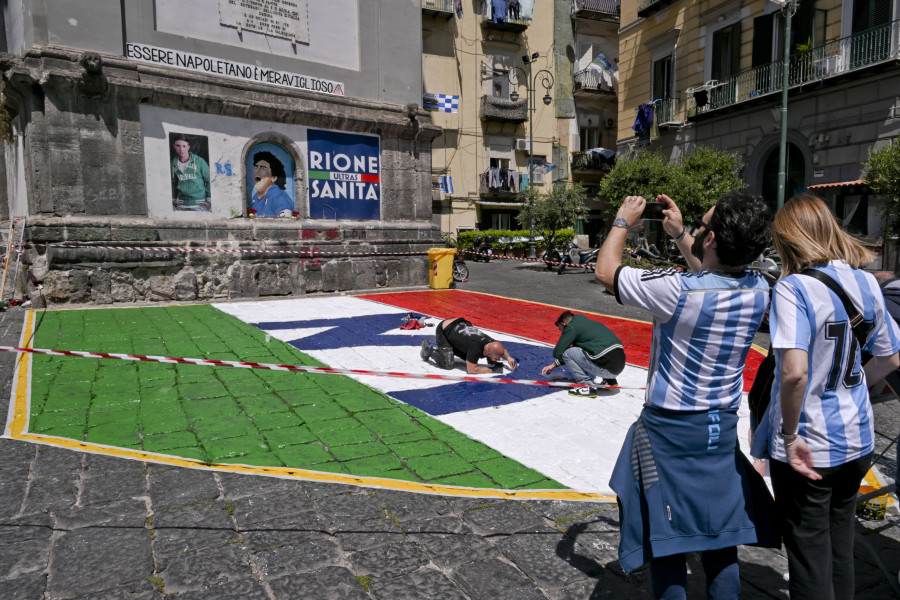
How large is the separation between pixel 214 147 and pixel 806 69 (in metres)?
16.8

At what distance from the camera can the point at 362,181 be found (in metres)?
14.4

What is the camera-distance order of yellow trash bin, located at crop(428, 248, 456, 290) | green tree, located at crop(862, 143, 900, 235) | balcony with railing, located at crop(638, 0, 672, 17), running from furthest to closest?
balcony with railing, located at crop(638, 0, 672, 17) → yellow trash bin, located at crop(428, 248, 456, 290) → green tree, located at crop(862, 143, 900, 235)

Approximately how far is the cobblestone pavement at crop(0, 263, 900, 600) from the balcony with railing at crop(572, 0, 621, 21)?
35.0 metres

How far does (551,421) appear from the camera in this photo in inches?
209

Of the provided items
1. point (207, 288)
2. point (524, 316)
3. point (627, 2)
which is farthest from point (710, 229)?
point (627, 2)

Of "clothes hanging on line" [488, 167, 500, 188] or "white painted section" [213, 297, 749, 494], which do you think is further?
"clothes hanging on line" [488, 167, 500, 188]

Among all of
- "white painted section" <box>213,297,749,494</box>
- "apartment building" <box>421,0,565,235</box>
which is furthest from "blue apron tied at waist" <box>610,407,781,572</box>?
"apartment building" <box>421,0,565,235</box>

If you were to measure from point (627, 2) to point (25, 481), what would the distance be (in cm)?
2848

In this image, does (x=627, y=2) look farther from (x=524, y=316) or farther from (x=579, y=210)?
(x=524, y=316)

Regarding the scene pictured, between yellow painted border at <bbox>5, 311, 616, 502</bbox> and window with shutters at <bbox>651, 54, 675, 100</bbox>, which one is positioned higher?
window with shutters at <bbox>651, 54, 675, 100</bbox>

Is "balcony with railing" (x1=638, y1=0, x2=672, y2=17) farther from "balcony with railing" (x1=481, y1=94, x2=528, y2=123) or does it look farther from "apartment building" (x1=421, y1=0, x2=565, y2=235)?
"balcony with railing" (x1=481, y1=94, x2=528, y2=123)

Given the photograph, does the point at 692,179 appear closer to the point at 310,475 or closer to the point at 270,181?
the point at 270,181

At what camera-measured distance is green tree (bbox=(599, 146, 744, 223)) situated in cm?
1845

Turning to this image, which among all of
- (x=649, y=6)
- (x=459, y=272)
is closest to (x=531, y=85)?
(x=649, y=6)
